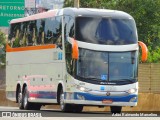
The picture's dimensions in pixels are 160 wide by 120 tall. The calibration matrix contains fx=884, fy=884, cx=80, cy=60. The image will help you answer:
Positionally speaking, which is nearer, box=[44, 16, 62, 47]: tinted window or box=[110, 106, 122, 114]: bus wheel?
box=[44, 16, 62, 47]: tinted window

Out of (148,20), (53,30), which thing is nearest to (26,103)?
(53,30)

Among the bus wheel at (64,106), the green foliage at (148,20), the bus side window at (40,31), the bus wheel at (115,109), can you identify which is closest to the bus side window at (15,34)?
the bus side window at (40,31)

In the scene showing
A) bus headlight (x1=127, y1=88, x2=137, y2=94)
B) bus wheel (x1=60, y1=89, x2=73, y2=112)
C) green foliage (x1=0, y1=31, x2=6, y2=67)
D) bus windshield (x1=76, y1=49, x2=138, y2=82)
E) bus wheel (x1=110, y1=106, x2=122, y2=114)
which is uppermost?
bus windshield (x1=76, y1=49, x2=138, y2=82)

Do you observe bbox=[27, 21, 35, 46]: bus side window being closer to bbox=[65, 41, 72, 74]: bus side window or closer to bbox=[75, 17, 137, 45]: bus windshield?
bbox=[65, 41, 72, 74]: bus side window

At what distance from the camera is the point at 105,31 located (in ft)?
105

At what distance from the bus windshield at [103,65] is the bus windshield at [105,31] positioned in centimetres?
45

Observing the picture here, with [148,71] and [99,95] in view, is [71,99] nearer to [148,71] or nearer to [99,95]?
[99,95]

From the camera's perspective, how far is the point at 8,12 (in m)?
48.8

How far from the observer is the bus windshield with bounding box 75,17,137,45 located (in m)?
31.7

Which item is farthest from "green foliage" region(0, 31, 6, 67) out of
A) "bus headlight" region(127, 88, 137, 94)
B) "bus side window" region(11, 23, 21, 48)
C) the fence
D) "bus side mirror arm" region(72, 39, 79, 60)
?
"bus side mirror arm" region(72, 39, 79, 60)

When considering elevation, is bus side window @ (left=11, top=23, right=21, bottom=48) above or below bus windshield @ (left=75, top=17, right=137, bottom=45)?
below

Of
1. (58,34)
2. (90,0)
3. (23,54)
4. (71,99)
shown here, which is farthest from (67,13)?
(90,0)

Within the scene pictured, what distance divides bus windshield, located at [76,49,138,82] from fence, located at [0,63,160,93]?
24.1ft

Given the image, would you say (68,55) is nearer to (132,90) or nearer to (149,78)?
(132,90)
